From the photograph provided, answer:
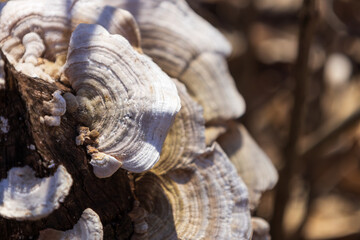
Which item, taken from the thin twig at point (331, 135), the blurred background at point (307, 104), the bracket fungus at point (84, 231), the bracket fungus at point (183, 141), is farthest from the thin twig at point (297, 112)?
the bracket fungus at point (84, 231)

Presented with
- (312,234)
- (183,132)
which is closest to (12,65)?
(183,132)

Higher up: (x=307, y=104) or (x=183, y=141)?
(x=183, y=141)

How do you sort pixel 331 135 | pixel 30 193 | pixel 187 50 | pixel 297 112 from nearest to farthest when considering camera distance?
pixel 30 193
pixel 187 50
pixel 297 112
pixel 331 135

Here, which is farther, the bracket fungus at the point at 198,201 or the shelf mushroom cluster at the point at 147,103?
the bracket fungus at the point at 198,201

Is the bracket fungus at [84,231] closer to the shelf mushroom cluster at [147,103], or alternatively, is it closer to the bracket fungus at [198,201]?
the shelf mushroom cluster at [147,103]

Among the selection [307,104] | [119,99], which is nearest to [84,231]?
[119,99]

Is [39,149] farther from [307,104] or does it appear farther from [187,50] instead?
[307,104]

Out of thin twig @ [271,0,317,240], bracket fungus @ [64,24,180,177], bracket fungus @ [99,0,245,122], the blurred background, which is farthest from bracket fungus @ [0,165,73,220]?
the blurred background

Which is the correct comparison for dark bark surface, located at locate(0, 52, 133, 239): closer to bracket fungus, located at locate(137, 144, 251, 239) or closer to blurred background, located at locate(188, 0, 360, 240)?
bracket fungus, located at locate(137, 144, 251, 239)
